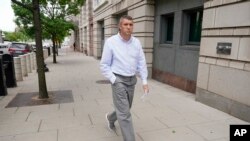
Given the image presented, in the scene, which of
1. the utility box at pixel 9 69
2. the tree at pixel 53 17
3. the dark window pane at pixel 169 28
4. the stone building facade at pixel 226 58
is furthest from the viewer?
the tree at pixel 53 17

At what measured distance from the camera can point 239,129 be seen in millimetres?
2646

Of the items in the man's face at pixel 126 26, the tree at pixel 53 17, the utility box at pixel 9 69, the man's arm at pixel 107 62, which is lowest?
the utility box at pixel 9 69

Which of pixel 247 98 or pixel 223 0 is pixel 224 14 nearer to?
pixel 223 0

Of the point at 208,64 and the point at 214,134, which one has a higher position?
the point at 208,64

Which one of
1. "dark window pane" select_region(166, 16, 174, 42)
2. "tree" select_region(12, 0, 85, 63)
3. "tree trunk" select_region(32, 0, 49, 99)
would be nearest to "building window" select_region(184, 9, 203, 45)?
"dark window pane" select_region(166, 16, 174, 42)

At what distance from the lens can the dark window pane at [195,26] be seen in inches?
272

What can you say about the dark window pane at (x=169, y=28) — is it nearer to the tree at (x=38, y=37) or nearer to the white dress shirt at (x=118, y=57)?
the tree at (x=38, y=37)

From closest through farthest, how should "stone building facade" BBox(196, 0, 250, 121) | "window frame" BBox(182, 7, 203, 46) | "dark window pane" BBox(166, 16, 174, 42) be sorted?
"stone building facade" BBox(196, 0, 250, 121)
"window frame" BBox(182, 7, 203, 46)
"dark window pane" BBox(166, 16, 174, 42)

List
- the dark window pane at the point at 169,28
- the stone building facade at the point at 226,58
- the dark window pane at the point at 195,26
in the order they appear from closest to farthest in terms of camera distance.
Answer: the stone building facade at the point at 226,58, the dark window pane at the point at 195,26, the dark window pane at the point at 169,28

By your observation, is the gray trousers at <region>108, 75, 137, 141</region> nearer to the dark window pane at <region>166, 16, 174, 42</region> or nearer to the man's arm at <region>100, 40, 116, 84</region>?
the man's arm at <region>100, 40, 116, 84</region>

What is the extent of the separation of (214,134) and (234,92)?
126 centimetres

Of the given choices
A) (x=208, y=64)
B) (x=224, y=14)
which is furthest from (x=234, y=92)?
(x=224, y=14)

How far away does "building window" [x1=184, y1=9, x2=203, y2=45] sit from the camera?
7.01 meters

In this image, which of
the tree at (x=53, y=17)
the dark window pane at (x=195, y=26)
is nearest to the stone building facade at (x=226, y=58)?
the dark window pane at (x=195, y=26)
